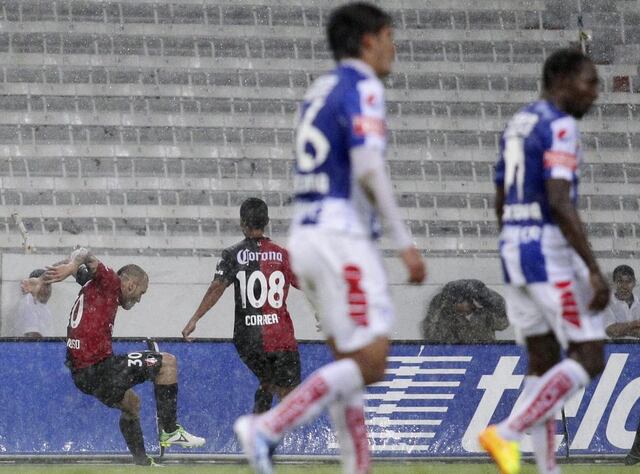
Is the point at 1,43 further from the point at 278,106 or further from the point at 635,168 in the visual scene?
the point at 635,168

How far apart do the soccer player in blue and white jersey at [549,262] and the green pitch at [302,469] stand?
12.3 ft

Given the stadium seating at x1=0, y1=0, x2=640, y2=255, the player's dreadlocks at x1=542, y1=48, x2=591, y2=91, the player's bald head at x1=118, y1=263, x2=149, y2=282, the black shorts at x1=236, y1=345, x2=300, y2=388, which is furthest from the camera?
the stadium seating at x1=0, y1=0, x2=640, y2=255

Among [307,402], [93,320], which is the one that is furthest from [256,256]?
[307,402]

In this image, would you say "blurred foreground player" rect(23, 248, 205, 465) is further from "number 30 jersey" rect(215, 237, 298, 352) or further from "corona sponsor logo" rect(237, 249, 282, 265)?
"corona sponsor logo" rect(237, 249, 282, 265)

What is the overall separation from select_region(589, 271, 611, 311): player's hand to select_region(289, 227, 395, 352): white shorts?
1.04 meters

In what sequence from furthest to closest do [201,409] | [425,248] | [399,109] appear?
[399,109], [425,248], [201,409]

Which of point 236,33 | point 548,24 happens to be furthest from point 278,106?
point 548,24

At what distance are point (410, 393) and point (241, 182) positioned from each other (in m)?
4.60

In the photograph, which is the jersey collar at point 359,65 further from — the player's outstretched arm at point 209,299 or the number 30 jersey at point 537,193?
the player's outstretched arm at point 209,299

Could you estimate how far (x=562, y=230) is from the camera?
5484mm

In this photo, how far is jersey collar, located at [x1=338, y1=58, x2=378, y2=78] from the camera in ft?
16.1

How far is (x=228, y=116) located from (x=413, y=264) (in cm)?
1071

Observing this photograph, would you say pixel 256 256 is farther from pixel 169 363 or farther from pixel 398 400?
pixel 398 400

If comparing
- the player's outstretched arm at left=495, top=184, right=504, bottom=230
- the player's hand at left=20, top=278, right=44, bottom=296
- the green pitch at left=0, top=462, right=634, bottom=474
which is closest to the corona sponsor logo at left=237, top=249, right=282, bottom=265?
the green pitch at left=0, top=462, right=634, bottom=474
